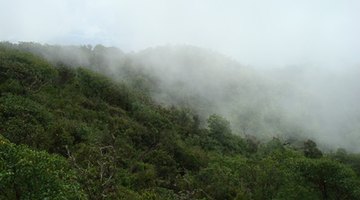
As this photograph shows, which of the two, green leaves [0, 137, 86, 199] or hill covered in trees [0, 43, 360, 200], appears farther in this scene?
hill covered in trees [0, 43, 360, 200]

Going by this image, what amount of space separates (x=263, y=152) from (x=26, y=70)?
211 feet

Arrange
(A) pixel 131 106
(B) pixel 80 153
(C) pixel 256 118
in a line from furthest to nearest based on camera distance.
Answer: (C) pixel 256 118, (A) pixel 131 106, (B) pixel 80 153

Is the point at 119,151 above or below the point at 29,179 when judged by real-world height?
below

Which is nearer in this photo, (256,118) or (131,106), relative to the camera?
(131,106)

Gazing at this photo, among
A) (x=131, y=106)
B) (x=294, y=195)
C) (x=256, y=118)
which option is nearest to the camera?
(x=294, y=195)

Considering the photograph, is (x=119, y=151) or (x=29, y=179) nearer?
(x=29, y=179)

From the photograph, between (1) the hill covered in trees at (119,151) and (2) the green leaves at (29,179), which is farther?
(1) the hill covered in trees at (119,151)

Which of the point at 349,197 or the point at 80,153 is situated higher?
the point at 349,197

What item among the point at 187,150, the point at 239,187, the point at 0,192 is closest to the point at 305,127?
the point at 187,150

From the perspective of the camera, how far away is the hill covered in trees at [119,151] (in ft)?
82.5

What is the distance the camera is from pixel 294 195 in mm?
44781

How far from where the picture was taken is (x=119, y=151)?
82.1 metres

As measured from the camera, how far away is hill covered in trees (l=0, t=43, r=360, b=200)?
2514cm

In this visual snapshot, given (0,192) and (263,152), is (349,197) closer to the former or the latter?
(0,192)
